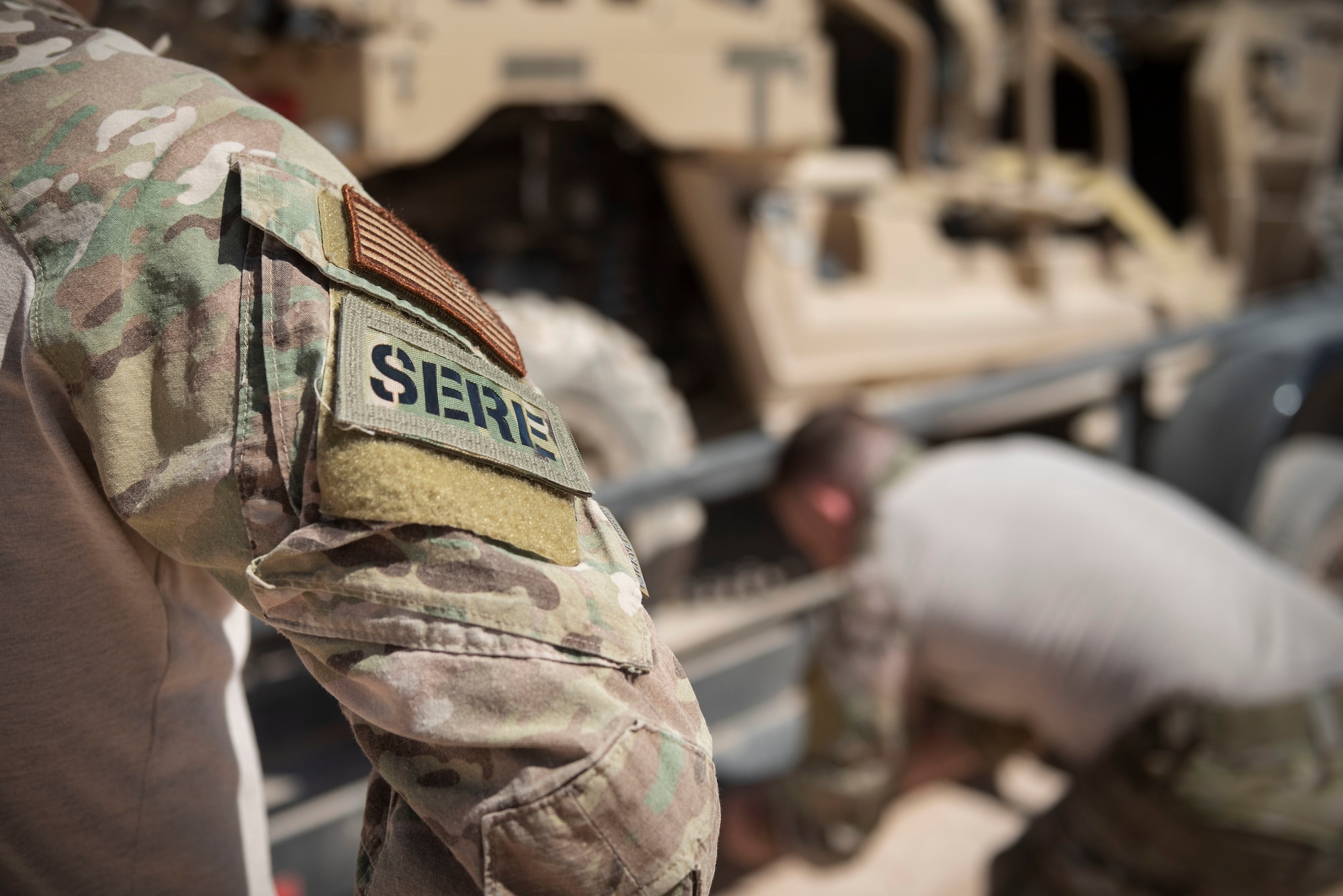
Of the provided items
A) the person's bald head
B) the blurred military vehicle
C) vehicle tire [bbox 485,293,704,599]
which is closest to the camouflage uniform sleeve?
the person's bald head

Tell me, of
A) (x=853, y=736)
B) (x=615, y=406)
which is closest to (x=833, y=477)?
(x=853, y=736)

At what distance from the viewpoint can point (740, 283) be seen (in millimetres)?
3090

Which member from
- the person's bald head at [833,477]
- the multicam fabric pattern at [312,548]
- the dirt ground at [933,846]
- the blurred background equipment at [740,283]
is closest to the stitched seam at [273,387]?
the multicam fabric pattern at [312,548]

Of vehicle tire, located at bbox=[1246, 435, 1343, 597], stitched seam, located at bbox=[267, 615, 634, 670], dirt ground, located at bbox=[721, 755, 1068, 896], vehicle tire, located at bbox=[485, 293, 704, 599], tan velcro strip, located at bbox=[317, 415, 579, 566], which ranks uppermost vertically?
tan velcro strip, located at bbox=[317, 415, 579, 566]

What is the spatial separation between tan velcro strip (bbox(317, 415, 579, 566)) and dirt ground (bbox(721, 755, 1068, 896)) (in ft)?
6.35

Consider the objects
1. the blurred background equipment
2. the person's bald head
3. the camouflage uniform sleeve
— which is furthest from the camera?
the blurred background equipment

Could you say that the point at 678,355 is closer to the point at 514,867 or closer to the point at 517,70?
the point at 517,70

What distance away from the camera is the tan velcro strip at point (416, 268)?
2.09 ft

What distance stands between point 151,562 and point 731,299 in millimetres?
2482

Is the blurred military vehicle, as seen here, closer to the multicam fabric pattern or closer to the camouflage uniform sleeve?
the multicam fabric pattern

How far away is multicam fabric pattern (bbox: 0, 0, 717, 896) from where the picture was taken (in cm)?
59

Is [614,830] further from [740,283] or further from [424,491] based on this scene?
[740,283]

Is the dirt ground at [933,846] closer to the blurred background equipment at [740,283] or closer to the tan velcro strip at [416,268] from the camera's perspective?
the blurred background equipment at [740,283]

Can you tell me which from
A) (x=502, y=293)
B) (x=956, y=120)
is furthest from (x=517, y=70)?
(x=956, y=120)
